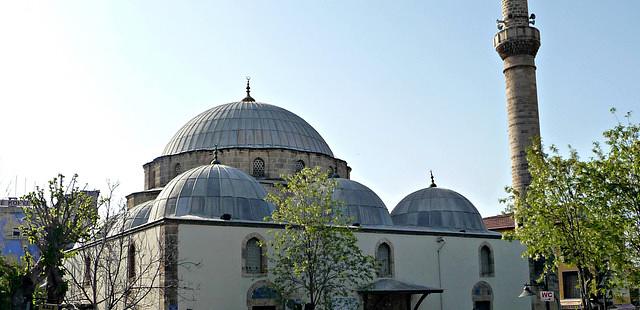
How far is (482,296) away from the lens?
25.4 meters

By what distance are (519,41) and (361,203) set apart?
9.34m

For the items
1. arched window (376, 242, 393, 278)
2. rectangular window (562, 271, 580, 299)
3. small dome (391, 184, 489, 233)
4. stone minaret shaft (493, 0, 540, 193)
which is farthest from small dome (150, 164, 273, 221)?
rectangular window (562, 271, 580, 299)

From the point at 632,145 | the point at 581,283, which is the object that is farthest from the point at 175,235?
the point at 632,145

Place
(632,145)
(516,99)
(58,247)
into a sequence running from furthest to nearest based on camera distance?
(516,99)
(58,247)
(632,145)

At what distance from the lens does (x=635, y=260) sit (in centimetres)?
1534

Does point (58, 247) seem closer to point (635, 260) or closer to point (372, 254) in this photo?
point (372, 254)

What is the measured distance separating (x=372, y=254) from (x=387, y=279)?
100cm

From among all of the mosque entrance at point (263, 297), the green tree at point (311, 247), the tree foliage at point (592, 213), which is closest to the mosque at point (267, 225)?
the mosque entrance at point (263, 297)

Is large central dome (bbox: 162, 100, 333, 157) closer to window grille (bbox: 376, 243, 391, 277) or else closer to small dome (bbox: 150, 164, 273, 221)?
small dome (bbox: 150, 164, 273, 221)

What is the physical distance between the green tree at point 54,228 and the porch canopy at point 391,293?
339 inches

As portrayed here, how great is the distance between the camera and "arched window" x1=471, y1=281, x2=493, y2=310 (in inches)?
992

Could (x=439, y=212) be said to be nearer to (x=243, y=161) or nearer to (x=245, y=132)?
(x=243, y=161)

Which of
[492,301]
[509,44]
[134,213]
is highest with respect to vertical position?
[509,44]

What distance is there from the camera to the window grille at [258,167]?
27641 mm
